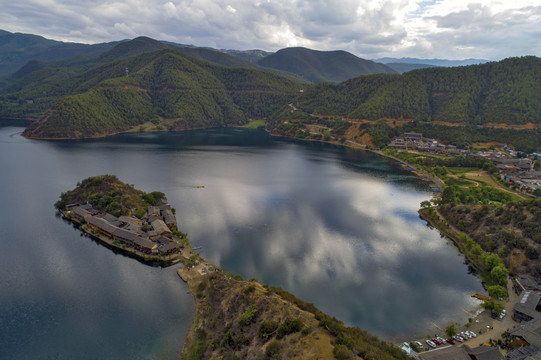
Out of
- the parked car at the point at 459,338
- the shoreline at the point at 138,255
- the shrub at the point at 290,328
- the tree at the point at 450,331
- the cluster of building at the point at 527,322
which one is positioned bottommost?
the shoreline at the point at 138,255

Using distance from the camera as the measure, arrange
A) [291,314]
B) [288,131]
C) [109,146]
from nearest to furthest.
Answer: [291,314] < [109,146] < [288,131]

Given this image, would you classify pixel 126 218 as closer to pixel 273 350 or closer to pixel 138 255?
pixel 138 255

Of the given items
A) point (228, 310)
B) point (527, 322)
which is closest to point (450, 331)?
point (527, 322)

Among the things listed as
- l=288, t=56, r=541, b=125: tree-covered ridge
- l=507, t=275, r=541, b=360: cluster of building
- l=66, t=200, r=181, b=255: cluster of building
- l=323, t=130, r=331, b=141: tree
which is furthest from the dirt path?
l=288, t=56, r=541, b=125: tree-covered ridge

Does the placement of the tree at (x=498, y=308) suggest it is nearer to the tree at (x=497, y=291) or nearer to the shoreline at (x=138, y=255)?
the tree at (x=497, y=291)

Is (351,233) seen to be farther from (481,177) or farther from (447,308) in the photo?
(481,177)

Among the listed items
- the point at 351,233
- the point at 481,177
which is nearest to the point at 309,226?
the point at 351,233

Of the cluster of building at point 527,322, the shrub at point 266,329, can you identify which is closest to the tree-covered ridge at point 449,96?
the cluster of building at point 527,322

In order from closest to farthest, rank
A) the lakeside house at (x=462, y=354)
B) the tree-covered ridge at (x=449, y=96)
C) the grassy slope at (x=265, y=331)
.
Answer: the grassy slope at (x=265, y=331)
the lakeside house at (x=462, y=354)
the tree-covered ridge at (x=449, y=96)
